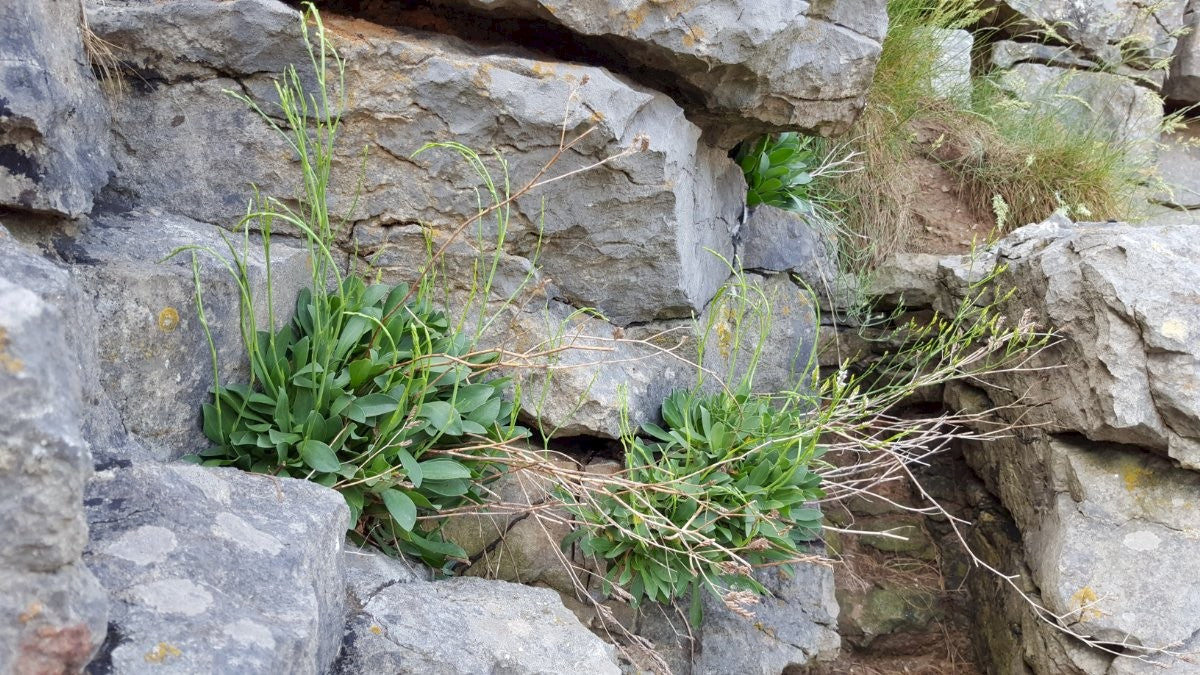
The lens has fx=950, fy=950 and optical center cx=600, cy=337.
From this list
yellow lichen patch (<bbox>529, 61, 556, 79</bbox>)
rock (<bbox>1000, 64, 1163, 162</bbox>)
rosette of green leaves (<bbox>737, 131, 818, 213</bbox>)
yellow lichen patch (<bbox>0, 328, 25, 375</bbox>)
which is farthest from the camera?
rock (<bbox>1000, 64, 1163, 162</bbox>)

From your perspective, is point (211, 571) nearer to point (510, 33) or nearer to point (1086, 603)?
point (510, 33)

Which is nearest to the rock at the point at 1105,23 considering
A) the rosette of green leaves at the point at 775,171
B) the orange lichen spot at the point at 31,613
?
the rosette of green leaves at the point at 775,171

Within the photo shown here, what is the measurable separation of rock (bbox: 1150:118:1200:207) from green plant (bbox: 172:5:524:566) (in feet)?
17.3

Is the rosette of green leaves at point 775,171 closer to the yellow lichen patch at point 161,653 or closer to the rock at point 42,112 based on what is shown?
the rock at point 42,112

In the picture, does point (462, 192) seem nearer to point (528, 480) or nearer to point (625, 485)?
point (528, 480)

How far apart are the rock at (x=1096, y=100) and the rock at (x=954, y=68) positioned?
258mm

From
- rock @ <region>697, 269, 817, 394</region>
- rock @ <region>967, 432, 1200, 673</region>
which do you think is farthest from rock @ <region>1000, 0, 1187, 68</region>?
rock @ <region>967, 432, 1200, 673</region>

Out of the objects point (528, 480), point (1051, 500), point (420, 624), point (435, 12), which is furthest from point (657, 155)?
point (1051, 500)

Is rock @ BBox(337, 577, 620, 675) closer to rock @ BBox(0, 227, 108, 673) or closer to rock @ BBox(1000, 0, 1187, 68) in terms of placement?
rock @ BBox(0, 227, 108, 673)

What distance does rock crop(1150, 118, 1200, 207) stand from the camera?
6184 mm

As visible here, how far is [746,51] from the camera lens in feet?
10.6

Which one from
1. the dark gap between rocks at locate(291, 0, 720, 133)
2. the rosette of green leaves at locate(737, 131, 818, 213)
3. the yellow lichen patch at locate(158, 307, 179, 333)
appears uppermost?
the dark gap between rocks at locate(291, 0, 720, 133)

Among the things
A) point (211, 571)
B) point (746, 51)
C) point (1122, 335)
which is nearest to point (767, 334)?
point (746, 51)

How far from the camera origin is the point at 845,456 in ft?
14.4
